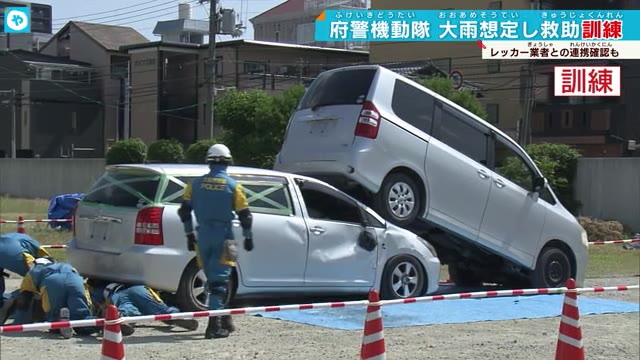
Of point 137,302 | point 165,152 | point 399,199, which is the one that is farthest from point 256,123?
point 137,302

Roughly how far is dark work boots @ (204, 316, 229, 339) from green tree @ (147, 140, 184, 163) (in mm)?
29924

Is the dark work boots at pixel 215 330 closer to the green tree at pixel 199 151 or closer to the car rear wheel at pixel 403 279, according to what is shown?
the car rear wheel at pixel 403 279

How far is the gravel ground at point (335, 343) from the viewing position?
7355 mm

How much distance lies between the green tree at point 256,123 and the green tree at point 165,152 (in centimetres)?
390

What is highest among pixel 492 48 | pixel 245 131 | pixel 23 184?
pixel 492 48

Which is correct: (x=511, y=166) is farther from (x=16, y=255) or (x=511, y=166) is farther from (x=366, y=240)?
(x=16, y=255)

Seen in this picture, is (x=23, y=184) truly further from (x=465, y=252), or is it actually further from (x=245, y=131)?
(x=465, y=252)

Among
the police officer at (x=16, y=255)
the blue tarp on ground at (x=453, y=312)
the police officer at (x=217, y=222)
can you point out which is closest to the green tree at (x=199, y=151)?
the blue tarp on ground at (x=453, y=312)

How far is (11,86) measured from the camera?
3641 cm

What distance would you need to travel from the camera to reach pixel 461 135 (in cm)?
1141

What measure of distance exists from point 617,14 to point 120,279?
18.6 meters

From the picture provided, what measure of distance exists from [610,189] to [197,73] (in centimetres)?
2841

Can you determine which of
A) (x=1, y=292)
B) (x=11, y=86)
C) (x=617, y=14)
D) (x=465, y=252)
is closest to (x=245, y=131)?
(x=11, y=86)

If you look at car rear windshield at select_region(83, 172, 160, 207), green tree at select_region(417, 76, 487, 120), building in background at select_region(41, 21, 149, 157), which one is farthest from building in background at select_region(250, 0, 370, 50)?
car rear windshield at select_region(83, 172, 160, 207)
